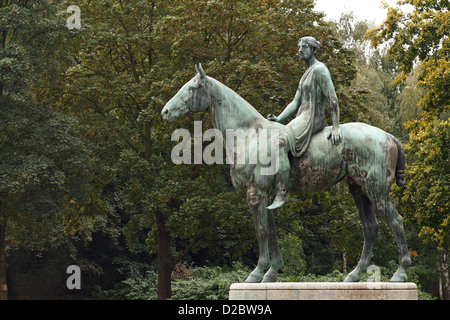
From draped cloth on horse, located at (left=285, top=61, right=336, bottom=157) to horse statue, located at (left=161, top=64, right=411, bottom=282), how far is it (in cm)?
13

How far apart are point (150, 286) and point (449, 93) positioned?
1410 centimetres

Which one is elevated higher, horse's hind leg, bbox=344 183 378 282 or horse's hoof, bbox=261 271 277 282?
horse's hind leg, bbox=344 183 378 282

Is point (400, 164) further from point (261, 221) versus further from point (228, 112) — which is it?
point (228, 112)

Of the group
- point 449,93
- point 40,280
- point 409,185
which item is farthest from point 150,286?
point 449,93

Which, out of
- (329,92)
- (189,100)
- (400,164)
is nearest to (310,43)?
(329,92)

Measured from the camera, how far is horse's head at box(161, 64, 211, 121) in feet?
29.7

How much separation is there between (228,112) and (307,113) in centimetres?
111

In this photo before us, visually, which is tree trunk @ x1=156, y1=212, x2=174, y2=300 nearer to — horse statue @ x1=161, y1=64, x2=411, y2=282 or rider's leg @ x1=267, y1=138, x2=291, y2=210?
horse statue @ x1=161, y1=64, x2=411, y2=282

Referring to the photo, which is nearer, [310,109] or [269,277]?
[269,277]

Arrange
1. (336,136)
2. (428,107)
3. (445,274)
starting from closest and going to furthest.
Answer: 1. (336,136)
2. (428,107)
3. (445,274)

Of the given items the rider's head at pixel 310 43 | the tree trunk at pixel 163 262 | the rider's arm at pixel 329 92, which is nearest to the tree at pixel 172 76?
the tree trunk at pixel 163 262

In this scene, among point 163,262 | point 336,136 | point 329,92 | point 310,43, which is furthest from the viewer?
point 163,262

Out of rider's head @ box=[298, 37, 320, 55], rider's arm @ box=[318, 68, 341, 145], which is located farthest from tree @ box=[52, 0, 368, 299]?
rider's arm @ box=[318, 68, 341, 145]

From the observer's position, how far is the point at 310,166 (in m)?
8.88
